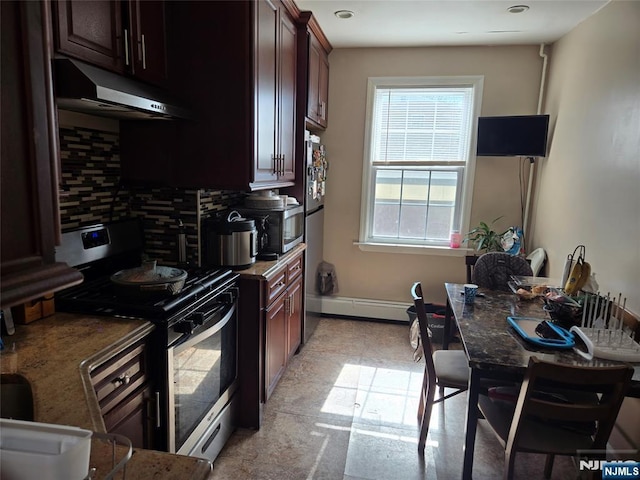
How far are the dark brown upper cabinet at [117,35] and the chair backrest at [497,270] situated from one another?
2310mm

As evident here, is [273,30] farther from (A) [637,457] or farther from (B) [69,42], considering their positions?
(A) [637,457]

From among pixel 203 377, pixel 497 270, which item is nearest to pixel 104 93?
pixel 203 377

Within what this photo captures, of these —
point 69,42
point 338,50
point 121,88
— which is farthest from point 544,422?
point 338,50

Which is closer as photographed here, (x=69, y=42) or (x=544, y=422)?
(x=69, y=42)

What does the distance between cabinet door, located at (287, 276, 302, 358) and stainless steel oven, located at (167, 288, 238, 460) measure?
2.13 feet

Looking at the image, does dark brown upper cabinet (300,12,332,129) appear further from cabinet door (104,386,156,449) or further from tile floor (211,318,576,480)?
cabinet door (104,386,156,449)

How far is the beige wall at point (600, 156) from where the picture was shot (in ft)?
7.23

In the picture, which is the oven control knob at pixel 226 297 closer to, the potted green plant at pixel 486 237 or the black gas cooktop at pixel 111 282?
the black gas cooktop at pixel 111 282

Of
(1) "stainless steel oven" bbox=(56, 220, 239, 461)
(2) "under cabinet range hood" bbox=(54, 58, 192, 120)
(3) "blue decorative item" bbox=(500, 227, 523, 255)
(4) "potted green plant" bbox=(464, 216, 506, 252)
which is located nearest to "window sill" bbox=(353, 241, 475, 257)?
(4) "potted green plant" bbox=(464, 216, 506, 252)

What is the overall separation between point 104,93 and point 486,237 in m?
3.11

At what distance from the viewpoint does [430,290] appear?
13.2 feet

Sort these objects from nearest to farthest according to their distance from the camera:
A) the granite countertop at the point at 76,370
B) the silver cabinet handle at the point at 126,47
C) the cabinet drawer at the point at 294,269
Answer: the granite countertop at the point at 76,370
the silver cabinet handle at the point at 126,47
the cabinet drawer at the point at 294,269

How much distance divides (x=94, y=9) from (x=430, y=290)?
11.2 ft

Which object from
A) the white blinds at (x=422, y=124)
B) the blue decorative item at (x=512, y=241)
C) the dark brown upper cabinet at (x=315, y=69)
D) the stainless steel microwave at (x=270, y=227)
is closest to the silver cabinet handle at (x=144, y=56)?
the stainless steel microwave at (x=270, y=227)
